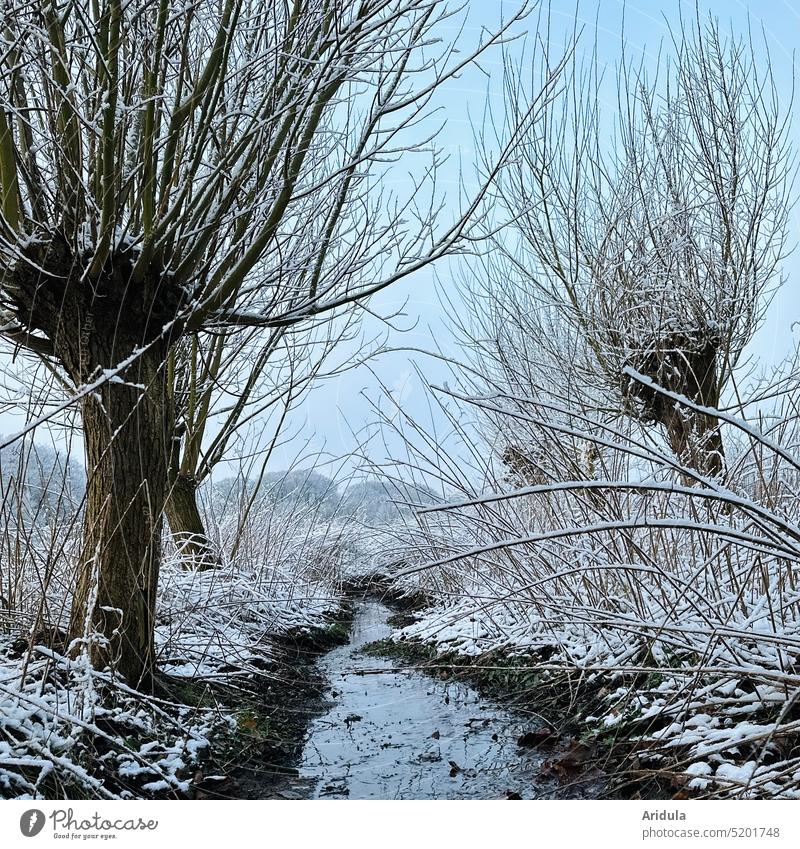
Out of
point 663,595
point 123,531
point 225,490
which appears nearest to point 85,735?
point 123,531

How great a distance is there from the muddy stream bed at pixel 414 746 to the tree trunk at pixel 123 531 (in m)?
0.60

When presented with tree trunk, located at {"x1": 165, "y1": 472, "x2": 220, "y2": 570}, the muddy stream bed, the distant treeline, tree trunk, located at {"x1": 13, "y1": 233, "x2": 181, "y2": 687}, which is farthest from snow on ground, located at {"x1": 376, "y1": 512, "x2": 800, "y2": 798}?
tree trunk, located at {"x1": 165, "y1": 472, "x2": 220, "y2": 570}

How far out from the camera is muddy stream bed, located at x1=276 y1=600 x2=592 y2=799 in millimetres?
1724

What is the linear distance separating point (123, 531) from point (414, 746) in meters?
1.05

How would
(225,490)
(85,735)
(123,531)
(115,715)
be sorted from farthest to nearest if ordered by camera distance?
(225,490)
(123,531)
(115,715)
(85,735)

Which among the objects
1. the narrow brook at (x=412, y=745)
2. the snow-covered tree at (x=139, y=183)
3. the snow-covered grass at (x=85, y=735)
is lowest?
the narrow brook at (x=412, y=745)

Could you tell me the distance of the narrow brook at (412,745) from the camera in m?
1.73

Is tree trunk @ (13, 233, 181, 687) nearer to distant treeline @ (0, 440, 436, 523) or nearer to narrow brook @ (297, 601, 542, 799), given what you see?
distant treeline @ (0, 440, 436, 523)

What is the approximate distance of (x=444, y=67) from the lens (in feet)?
7.33

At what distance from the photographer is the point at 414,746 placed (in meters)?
2.07

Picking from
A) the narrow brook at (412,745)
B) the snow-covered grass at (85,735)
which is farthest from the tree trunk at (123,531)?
the narrow brook at (412,745)

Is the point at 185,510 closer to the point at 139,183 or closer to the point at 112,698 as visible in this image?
the point at 112,698

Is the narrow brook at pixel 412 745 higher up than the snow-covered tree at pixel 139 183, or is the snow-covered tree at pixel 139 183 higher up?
the snow-covered tree at pixel 139 183

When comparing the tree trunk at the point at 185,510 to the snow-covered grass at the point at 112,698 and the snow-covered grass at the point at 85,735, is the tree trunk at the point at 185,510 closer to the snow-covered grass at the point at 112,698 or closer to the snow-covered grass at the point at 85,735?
the snow-covered grass at the point at 112,698
